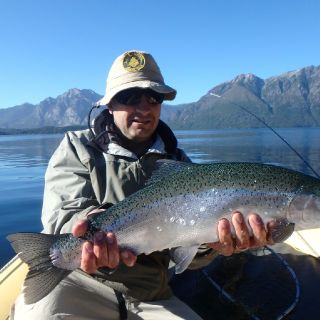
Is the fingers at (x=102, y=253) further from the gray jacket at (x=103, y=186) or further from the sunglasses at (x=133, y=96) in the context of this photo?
the sunglasses at (x=133, y=96)

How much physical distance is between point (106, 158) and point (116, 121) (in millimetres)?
636

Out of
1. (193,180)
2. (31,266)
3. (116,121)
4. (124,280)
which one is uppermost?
(116,121)

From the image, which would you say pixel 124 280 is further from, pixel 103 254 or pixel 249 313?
pixel 249 313

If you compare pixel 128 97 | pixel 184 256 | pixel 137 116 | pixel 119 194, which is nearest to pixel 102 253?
pixel 184 256

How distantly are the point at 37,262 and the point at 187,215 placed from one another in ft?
5.12

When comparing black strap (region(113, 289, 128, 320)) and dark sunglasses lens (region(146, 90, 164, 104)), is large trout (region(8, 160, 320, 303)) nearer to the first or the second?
black strap (region(113, 289, 128, 320))

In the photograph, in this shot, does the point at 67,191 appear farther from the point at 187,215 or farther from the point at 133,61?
the point at 133,61

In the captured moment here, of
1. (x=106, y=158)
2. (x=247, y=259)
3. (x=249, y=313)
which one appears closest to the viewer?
(x=106, y=158)

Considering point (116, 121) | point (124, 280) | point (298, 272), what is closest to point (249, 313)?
point (298, 272)

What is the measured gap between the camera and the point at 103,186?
5172 millimetres

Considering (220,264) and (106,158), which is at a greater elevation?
(106,158)

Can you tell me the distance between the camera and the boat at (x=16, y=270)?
5645 mm

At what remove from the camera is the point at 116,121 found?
563 centimetres

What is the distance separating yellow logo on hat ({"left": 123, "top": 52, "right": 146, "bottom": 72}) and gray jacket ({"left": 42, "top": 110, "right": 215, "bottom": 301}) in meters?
0.84
